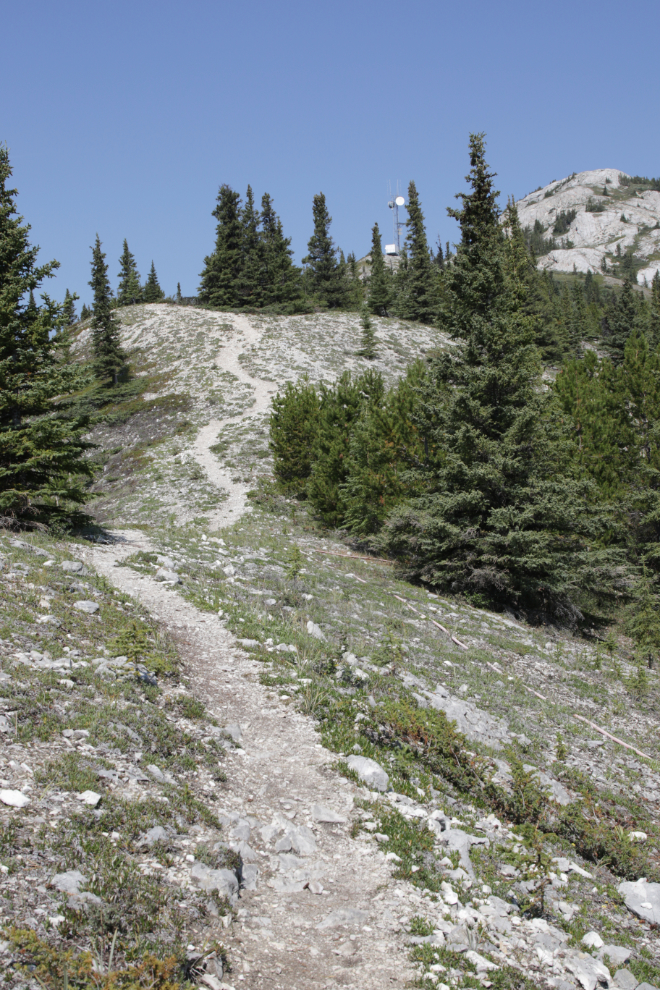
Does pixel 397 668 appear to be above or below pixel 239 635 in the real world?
below

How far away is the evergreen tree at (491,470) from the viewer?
16578 mm

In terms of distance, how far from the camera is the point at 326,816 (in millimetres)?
5898

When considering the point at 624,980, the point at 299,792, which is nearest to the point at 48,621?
the point at 299,792

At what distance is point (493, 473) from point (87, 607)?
11289 mm

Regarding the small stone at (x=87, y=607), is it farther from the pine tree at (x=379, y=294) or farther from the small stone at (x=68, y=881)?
the pine tree at (x=379, y=294)

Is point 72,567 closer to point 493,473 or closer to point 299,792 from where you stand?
point 299,792

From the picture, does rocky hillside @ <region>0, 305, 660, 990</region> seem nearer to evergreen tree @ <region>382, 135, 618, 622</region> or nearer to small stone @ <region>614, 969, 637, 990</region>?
small stone @ <region>614, 969, 637, 990</region>

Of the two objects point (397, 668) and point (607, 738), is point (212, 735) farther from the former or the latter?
point (607, 738)

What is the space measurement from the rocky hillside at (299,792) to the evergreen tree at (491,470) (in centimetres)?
317

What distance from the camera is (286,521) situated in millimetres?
24984

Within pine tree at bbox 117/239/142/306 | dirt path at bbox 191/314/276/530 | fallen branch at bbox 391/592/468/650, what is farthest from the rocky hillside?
pine tree at bbox 117/239/142/306

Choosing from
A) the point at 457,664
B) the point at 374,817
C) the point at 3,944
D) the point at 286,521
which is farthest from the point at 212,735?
the point at 286,521

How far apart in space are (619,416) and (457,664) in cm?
1812

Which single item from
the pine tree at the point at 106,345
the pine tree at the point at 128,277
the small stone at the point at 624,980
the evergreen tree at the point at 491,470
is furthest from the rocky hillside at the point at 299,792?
the pine tree at the point at 128,277
